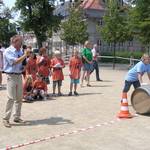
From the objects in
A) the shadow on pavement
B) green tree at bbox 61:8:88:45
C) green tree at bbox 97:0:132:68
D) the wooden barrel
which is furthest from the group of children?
green tree at bbox 61:8:88:45

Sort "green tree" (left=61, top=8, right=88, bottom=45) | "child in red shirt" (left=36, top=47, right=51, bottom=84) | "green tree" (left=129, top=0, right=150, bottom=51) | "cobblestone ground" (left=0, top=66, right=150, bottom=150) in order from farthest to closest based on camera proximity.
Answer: "green tree" (left=61, top=8, right=88, bottom=45) < "green tree" (left=129, top=0, right=150, bottom=51) < "child in red shirt" (left=36, top=47, right=51, bottom=84) < "cobblestone ground" (left=0, top=66, right=150, bottom=150)

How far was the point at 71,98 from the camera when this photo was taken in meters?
14.8

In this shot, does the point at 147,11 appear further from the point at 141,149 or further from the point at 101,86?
the point at 141,149

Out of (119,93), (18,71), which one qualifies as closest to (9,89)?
(18,71)

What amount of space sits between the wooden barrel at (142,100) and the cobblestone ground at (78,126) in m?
0.34

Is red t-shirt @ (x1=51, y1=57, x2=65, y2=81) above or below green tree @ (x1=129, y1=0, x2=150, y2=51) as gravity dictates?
below

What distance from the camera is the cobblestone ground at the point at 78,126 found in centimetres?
838

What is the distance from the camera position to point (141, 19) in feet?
110

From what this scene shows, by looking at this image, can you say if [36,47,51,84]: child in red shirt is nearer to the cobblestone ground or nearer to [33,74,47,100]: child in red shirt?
[33,74,47,100]: child in red shirt

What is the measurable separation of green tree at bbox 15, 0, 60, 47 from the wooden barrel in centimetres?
4064

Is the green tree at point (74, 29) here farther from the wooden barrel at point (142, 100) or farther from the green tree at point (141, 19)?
the wooden barrel at point (142, 100)

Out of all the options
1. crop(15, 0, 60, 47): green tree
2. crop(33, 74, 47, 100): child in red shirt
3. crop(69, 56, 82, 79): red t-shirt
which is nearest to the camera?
crop(33, 74, 47, 100): child in red shirt

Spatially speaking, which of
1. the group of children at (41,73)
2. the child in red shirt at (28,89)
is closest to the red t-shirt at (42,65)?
the group of children at (41,73)

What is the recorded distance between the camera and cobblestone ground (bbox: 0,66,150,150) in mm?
8375
